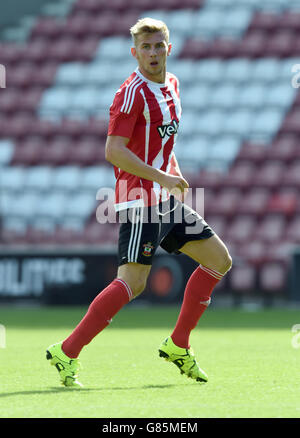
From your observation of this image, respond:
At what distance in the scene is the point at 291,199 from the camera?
11.7m

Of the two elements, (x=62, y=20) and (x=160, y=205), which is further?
(x=62, y=20)

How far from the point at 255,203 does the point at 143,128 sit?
796 centimetres

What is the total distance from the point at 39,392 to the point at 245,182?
8.82m

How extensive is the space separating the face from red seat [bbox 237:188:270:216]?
787 cm

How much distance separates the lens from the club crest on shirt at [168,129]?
4.12 meters

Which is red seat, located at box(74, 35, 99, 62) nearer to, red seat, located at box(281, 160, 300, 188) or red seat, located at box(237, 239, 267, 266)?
red seat, located at box(281, 160, 300, 188)

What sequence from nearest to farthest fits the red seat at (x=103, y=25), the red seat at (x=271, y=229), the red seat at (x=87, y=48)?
the red seat at (x=271, y=229) → the red seat at (x=87, y=48) → the red seat at (x=103, y=25)

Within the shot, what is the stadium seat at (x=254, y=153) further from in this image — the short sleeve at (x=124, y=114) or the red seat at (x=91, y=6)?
the short sleeve at (x=124, y=114)

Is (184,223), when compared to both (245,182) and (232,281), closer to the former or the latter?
(232,281)

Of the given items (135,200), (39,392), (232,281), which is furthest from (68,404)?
(232,281)

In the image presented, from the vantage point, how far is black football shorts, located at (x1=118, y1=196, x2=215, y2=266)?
393 centimetres

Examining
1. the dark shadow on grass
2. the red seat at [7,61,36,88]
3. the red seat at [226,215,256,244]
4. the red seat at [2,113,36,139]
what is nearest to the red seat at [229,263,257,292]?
the red seat at [226,215,256,244]

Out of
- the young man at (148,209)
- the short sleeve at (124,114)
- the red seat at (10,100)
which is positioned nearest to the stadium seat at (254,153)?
the red seat at (10,100)

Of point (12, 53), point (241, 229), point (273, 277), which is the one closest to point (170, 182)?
point (273, 277)
